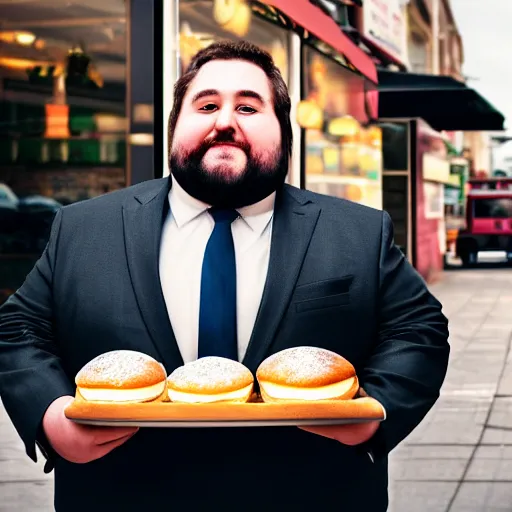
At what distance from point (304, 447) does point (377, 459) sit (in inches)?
6.2

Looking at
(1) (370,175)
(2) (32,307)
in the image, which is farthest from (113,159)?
(1) (370,175)

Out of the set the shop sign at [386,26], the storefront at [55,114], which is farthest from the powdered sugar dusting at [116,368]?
the shop sign at [386,26]

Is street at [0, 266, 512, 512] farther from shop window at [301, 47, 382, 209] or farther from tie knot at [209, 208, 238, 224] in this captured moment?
shop window at [301, 47, 382, 209]

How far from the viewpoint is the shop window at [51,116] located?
9188 millimetres

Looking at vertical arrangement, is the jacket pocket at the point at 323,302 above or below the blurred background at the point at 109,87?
below

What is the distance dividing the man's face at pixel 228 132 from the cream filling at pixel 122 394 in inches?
17.1

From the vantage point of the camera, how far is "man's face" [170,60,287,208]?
226 cm

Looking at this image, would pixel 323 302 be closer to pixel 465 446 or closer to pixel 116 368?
pixel 116 368

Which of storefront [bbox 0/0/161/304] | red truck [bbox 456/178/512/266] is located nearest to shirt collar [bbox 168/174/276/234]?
storefront [bbox 0/0/161/304]

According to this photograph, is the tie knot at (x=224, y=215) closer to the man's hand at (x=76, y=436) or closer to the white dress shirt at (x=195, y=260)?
the white dress shirt at (x=195, y=260)

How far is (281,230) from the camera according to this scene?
2414 millimetres

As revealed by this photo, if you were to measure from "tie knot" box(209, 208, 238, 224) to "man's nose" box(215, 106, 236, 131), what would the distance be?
0.23 metres

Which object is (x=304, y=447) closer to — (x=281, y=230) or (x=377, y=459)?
(x=377, y=459)

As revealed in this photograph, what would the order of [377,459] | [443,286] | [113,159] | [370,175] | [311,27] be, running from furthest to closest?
[443,286] → [370,175] → [311,27] → [113,159] → [377,459]
